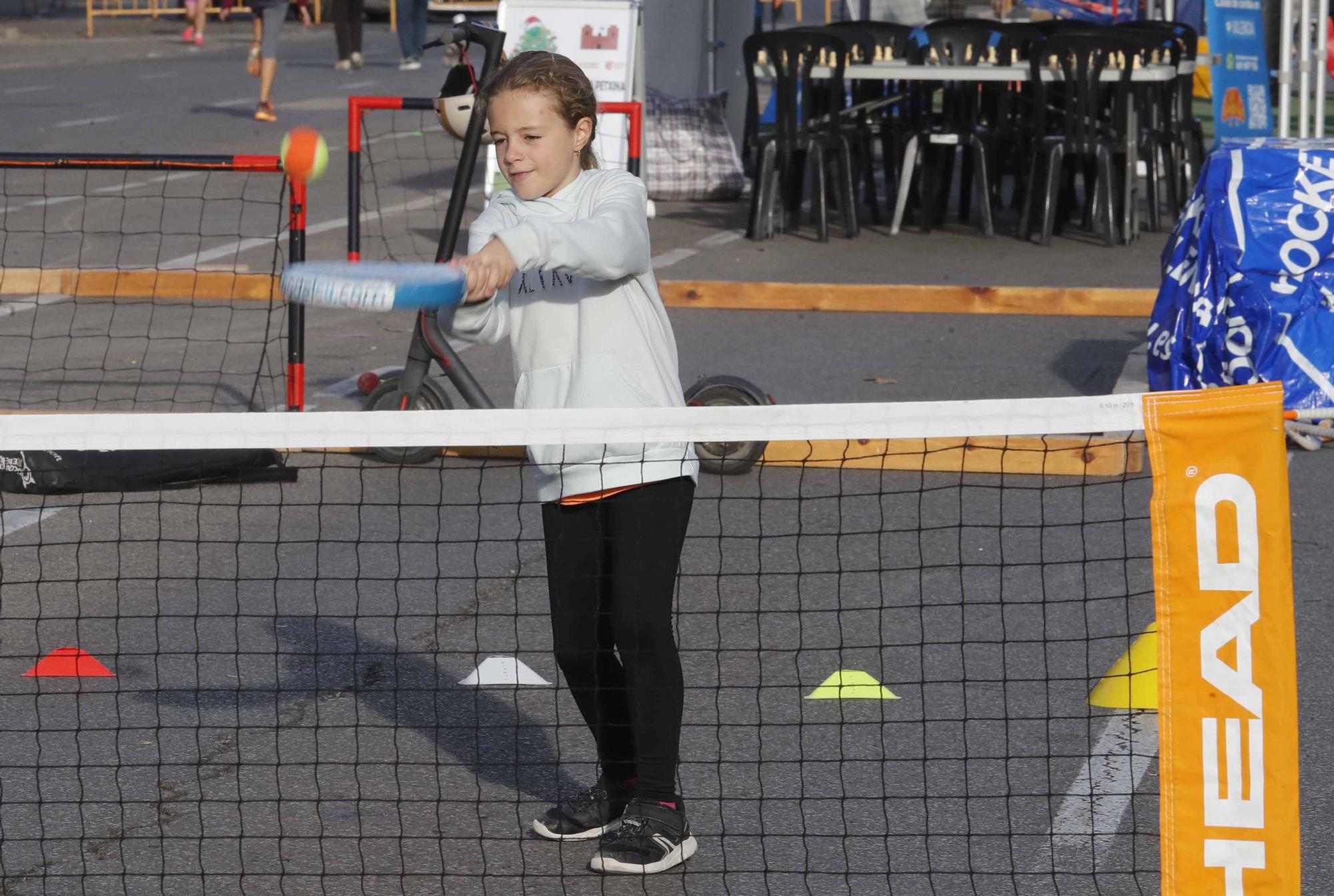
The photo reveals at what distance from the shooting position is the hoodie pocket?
12.0 ft

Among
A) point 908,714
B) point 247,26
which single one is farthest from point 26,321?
point 247,26

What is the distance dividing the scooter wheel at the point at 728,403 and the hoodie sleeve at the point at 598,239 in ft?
10.8

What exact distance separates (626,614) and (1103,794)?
1349mm

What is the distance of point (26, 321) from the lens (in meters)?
10.0

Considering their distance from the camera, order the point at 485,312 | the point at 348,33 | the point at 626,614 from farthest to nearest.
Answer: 1. the point at 348,33
2. the point at 626,614
3. the point at 485,312

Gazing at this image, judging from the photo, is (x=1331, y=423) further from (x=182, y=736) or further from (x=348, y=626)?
(x=182, y=736)

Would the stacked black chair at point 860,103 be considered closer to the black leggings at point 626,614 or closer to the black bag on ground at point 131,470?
the black bag on ground at point 131,470

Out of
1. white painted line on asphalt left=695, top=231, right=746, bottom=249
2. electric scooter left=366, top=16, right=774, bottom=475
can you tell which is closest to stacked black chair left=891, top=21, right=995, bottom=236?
white painted line on asphalt left=695, top=231, right=746, bottom=249

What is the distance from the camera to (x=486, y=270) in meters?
3.11

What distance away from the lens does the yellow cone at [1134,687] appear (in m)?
4.81

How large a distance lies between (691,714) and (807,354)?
16.2 feet

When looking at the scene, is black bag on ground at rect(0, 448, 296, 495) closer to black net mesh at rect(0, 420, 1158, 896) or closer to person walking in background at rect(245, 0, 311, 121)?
black net mesh at rect(0, 420, 1158, 896)

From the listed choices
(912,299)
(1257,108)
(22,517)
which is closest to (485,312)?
(22,517)

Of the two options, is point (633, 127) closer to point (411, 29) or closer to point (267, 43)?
point (267, 43)
